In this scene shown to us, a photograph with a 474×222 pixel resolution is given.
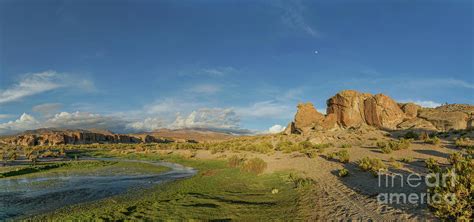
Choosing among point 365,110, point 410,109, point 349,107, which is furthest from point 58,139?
point 410,109

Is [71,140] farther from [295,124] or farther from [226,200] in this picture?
[226,200]

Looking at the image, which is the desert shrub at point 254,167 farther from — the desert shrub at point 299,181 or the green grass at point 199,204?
the desert shrub at point 299,181

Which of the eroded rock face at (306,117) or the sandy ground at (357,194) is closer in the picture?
the sandy ground at (357,194)

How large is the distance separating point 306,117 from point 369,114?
45.0 feet

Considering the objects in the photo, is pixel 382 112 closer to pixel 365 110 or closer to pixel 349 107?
pixel 365 110

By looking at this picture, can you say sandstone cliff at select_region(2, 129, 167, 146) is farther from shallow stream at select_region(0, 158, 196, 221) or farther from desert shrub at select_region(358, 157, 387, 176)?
desert shrub at select_region(358, 157, 387, 176)

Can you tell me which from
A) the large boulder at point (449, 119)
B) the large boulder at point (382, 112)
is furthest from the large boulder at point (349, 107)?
the large boulder at point (449, 119)

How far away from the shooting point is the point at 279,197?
51.5 feet

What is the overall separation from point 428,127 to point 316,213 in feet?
162

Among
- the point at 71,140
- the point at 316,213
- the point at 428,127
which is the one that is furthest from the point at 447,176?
the point at 71,140

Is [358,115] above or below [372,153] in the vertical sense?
above

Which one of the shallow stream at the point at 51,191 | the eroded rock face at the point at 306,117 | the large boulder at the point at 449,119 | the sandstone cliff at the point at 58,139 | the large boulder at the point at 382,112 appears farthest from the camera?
the sandstone cliff at the point at 58,139

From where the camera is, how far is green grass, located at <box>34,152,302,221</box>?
12662 mm

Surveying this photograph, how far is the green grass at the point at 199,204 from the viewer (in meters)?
12.7
